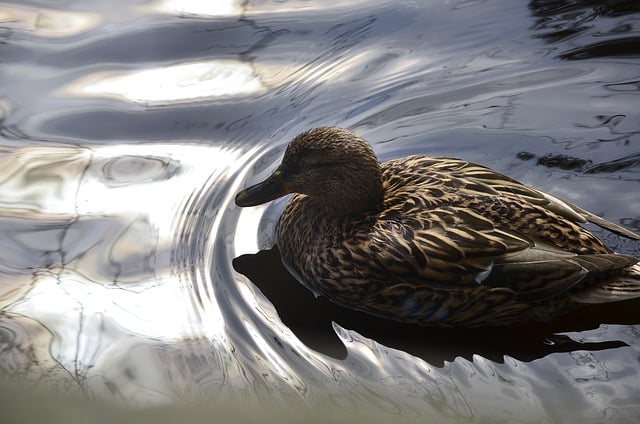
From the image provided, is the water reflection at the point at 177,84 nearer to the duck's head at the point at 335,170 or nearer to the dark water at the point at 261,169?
the dark water at the point at 261,169

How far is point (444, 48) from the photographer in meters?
7.42

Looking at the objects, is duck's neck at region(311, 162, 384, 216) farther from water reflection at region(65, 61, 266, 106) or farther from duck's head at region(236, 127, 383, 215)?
water reflection at region(65, 61, 266, 106)

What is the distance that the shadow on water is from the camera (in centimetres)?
516

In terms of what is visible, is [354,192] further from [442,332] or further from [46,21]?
[46,21]

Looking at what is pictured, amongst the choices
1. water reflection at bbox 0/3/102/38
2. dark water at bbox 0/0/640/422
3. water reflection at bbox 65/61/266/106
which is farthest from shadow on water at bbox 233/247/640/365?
water reflection at bbox 0/3/102/38

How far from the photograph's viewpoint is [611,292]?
5.24m

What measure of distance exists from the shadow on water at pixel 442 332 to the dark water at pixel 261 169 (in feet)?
0.04

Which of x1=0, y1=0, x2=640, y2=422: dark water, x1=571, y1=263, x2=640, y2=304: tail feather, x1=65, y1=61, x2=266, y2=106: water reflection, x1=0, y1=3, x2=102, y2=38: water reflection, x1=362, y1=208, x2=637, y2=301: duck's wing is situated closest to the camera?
x1=0, y1=0, x2=640, y2=422: dark water

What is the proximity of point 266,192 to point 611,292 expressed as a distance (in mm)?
2080

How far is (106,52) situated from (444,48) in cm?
265

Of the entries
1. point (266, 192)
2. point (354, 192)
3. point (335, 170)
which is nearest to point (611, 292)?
point (354, 192)

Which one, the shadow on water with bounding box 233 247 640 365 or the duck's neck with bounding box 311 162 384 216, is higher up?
the duck's neck with bounding box 311 162 384 216

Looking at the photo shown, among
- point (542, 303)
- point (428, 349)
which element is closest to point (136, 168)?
point (428, 349)

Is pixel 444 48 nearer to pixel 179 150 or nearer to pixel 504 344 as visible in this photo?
pixel 179 150
